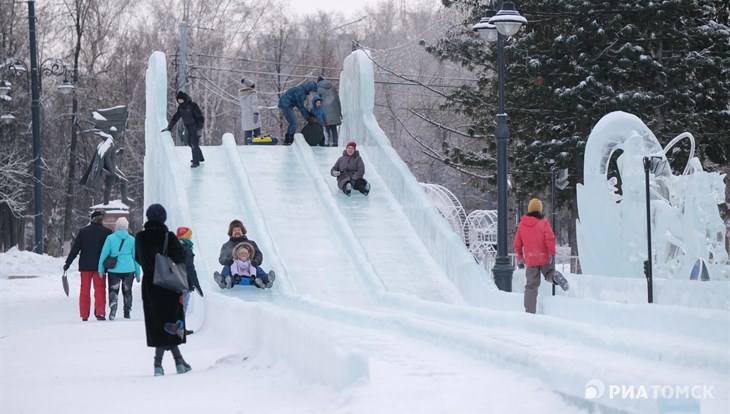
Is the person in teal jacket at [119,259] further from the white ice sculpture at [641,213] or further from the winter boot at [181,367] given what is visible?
the winter boot at [181,367]

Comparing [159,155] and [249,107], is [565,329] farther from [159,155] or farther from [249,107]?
[249,107]

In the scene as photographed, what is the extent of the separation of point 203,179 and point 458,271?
6.84 metres

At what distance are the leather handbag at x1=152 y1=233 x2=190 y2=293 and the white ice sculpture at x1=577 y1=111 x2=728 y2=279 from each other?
818 cm

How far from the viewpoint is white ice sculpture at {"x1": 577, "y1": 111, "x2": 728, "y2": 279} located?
58.7 feet

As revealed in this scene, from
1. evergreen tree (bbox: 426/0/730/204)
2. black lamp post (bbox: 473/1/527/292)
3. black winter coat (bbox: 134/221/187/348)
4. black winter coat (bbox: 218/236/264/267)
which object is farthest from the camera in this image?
evergreen tree (bbox: 426/0/730/204)

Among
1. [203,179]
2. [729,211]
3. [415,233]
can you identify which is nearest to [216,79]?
[729,211]

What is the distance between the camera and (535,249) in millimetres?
15555

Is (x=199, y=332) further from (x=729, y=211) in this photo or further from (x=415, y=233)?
(x=729, y=211)

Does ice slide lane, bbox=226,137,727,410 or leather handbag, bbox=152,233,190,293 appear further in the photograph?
leather handbag, bbox=152,233,190,293

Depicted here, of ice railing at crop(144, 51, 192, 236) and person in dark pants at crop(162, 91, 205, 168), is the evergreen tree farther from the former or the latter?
person in dark pants at crop(162, 91, 205, 168)

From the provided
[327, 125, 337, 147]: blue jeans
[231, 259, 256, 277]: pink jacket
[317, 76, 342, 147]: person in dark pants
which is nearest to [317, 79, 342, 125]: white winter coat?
[317, 76, 342, 147]: person in dark pants

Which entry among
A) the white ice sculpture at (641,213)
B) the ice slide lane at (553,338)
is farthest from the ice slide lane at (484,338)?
the white ice sculpture at (641,213)

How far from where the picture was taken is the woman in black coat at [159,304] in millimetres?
11328

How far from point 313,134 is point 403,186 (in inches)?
182
